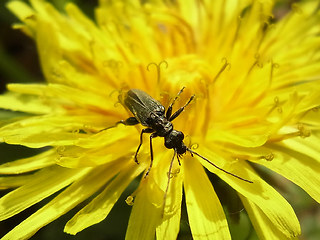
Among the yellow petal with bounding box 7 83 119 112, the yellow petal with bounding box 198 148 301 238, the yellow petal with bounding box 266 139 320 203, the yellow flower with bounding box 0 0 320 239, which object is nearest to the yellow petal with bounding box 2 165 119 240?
the yellow flower with bounding box 0 0 320 239

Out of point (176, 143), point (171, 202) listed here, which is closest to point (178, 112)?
point (176, 143)

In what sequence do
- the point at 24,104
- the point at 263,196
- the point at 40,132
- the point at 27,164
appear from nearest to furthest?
1. the point at 263,196
2. the point at 27,164
3. the point at 40,132
4. the point at 24,104

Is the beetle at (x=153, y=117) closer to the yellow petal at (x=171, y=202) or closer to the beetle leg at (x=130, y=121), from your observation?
the beetle leg at (x=130, y=121)

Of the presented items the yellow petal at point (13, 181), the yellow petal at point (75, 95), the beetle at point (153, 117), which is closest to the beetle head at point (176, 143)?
the beetle at point (153, 117)

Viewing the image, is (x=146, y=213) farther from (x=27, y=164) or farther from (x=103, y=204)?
(x=27, y=164)

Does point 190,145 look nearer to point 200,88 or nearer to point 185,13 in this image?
point 200,88

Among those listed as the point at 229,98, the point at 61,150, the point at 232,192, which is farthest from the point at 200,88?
the point at 61,150
